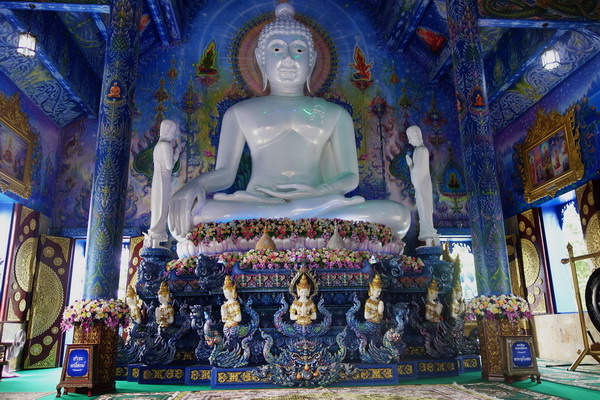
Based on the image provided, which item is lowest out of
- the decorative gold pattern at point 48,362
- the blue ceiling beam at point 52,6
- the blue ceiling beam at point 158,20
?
the decorative gold pattern at point 48,362

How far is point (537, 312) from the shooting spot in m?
7.95

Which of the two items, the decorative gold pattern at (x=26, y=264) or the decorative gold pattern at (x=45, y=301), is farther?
the decorative gold pattern at (x=45, y=301)

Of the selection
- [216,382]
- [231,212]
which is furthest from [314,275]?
[231,212]

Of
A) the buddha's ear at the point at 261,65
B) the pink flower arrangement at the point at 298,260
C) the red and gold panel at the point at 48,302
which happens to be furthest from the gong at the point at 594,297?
the red and gold panel at the point at 48,302

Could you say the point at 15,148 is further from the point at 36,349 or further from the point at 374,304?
the point at 374,304

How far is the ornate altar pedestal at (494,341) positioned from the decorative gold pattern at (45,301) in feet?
19.5

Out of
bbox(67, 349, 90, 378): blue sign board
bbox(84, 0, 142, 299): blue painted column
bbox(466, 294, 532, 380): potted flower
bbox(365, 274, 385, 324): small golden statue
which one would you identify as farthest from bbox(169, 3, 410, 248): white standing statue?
bbox(67, 349, 90, 378): blue sign board

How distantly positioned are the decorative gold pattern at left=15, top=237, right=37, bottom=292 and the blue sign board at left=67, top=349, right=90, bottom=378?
3331 mm

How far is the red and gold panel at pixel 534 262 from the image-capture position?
7.89 m

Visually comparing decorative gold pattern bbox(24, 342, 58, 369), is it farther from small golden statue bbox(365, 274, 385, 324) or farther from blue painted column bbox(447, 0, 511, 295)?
blue painted column bbox(447, 0, 511, 295)

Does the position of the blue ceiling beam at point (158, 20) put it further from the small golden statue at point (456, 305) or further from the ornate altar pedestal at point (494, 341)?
the ornate altar pedestal at point (494, 341)

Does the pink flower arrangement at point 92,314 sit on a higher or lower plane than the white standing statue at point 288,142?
lower

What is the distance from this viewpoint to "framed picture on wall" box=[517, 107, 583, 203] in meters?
7.33

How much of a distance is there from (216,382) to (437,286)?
2.75 meters
